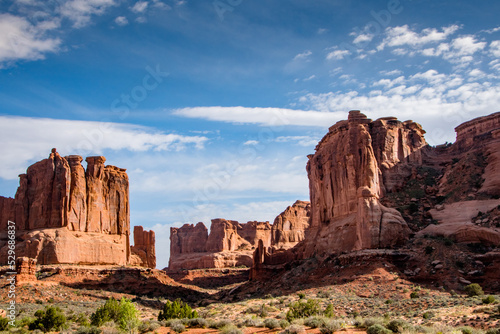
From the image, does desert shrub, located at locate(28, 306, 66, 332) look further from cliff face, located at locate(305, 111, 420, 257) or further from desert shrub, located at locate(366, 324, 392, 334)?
cliff face, located at locate(305, 111, 420, 257)

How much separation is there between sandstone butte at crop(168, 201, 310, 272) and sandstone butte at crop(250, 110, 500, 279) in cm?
3656

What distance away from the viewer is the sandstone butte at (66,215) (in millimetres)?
57719

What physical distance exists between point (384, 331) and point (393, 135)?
148 ft

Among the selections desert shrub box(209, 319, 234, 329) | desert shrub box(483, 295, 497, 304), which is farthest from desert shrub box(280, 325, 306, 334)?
desert shrub box(483, 295, 497, 304)

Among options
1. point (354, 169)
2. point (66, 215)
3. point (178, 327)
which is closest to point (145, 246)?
point (66, 215)

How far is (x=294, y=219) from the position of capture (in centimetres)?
11650

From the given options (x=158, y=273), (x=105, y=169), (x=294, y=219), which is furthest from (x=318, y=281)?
(x=294, y=219)

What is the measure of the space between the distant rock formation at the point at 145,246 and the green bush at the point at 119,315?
43.7 m

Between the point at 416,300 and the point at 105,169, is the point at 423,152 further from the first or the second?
the point at 105,169

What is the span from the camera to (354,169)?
210 ft

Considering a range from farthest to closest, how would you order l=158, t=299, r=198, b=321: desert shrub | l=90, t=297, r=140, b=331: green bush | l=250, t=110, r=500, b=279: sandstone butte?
l=250, t=110, r=500, b=279: sandstone butte, l=158, t=299, r=198, b=321: desert shrub, l=90, t=297, r=140, b=331: green bush

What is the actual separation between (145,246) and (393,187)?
38.3m

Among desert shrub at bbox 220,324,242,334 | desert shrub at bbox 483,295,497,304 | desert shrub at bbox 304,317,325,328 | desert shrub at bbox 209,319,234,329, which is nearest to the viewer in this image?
desert shrub at bbox 220,324,242,334

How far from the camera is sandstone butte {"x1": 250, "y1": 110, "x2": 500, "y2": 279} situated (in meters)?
52.3
